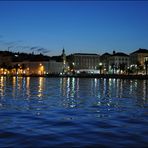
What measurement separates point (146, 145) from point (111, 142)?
3.25ft

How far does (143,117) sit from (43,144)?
23.8 feet

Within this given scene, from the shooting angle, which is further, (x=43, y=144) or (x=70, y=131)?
(x=70, y=131)

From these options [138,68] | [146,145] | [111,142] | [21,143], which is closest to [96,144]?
[111,142]

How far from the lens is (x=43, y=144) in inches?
423


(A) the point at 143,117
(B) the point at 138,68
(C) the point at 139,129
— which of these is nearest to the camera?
(C) the point at 139,129

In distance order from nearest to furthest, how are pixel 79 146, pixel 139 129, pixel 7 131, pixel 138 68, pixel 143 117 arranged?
1. pixel 79 146
2. pixel 7 131
3. pixel 139 129
4. pixel 143 117
5. pixel 138 68

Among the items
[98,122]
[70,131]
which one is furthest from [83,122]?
[70,131]

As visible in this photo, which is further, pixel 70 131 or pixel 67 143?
pixel 70 131

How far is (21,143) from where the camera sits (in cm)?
1084

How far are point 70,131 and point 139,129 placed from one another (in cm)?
238

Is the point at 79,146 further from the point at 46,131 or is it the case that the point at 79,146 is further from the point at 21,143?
the point at 46,131

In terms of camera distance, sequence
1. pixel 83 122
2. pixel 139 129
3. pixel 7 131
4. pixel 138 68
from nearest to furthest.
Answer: pixel 7 131 → pixel 139 129 → pixel 83 122 → pixel 138 68

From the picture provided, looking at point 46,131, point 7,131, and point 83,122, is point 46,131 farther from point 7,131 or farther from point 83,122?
point 83,122

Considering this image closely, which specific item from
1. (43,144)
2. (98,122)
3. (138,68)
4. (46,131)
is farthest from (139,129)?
(138,68)
